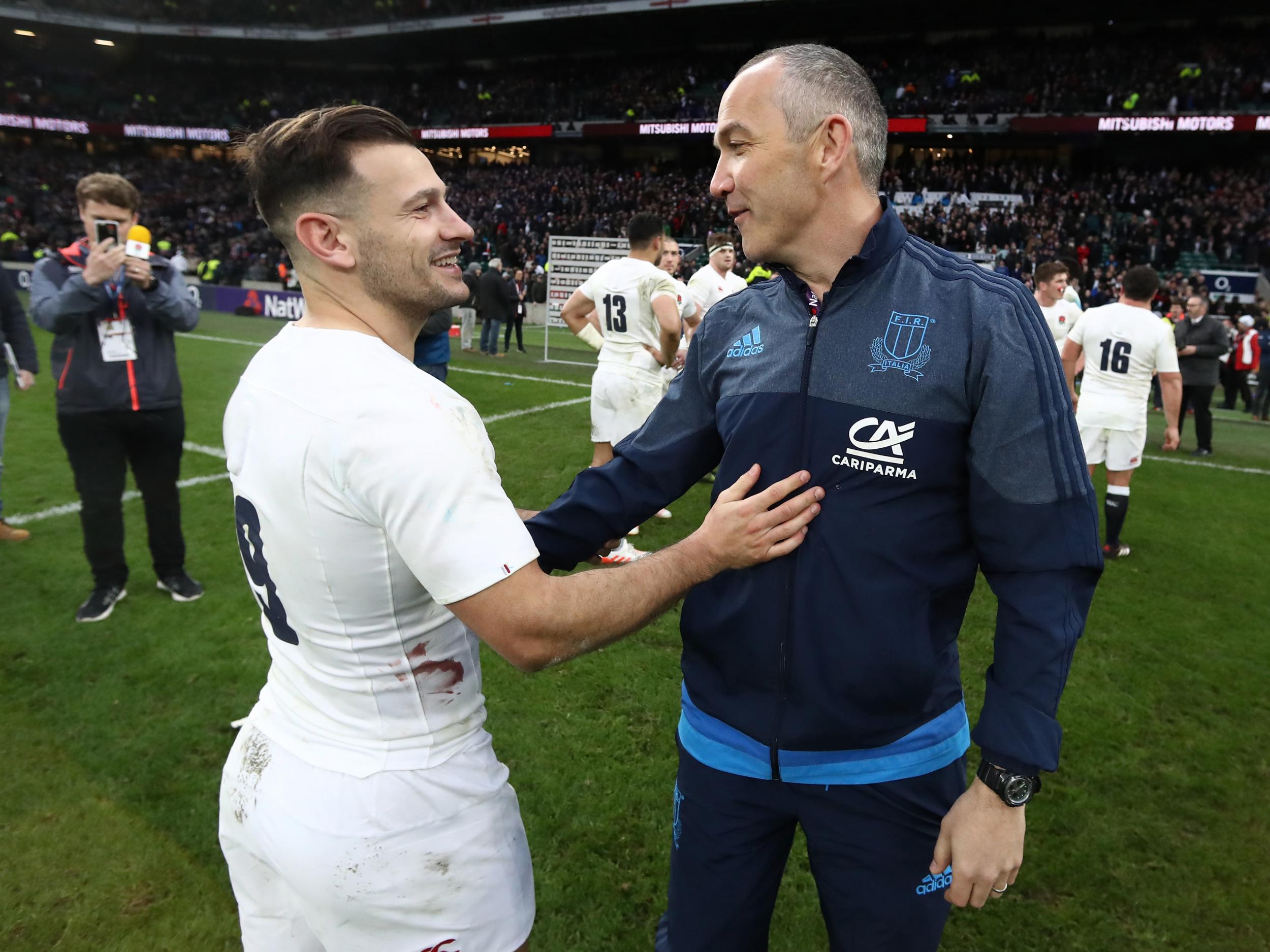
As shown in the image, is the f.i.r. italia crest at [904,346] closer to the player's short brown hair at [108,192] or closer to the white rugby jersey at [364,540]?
the white rugby jersey at [364,540]

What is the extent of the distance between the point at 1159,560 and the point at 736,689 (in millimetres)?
6859

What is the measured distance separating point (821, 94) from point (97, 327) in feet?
15.8

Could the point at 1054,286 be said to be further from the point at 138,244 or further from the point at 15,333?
the point at 15,333

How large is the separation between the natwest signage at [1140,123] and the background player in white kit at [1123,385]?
2868cm

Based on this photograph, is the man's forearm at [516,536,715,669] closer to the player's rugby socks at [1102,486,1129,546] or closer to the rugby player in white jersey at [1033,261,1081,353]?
the player's rugby socks at [1102,486,1129,546]

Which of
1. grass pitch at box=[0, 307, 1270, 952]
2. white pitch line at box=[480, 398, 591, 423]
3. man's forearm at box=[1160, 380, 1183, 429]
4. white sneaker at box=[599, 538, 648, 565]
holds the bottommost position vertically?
grass pitch at box=[0, 307, 1270, 952]

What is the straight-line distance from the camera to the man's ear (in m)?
1.61

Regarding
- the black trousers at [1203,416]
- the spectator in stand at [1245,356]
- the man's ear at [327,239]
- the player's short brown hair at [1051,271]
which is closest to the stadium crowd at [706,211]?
the spectator in stand at [1245,356]

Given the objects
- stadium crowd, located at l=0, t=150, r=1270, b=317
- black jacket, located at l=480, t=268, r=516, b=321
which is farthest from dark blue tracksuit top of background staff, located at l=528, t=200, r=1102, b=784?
stadium crowd, located at l=0, t=150, r=1270, b=317

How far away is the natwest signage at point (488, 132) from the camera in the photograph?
4156cm

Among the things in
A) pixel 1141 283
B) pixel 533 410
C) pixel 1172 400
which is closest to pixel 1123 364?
pixel 1172 400

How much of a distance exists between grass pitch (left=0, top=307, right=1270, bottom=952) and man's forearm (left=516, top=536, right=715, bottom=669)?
193 cm

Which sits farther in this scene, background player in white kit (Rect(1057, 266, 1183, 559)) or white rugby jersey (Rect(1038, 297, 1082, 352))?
white rugby jersey (Rect(1038, 297, 1082, 352))

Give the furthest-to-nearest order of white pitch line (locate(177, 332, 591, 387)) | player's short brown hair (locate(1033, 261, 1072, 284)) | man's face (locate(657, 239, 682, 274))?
white pitch line (locate(177, 332, 591, 387))
player's short brown hair (locate(1033, 261, 1072, 284))
man's face (locate(657, 239, 682, 274))
